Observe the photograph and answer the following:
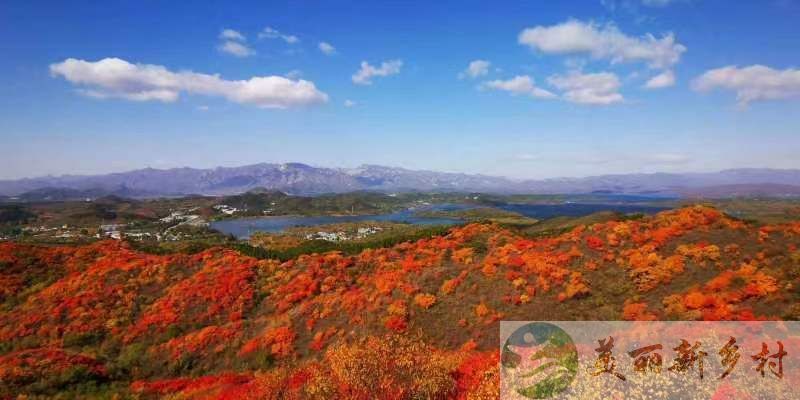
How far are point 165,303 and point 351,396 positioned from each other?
4671cm

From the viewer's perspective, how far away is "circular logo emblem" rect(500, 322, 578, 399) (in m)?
18.9

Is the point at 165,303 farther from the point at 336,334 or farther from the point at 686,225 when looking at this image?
the point at 686,225

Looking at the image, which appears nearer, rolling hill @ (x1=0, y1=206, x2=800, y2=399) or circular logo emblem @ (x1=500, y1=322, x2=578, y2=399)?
circular logo emblem @ (x1=500, y1=322, x2=578, y2=399)

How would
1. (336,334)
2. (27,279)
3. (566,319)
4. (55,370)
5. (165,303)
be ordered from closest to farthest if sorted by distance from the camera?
1. (566,319)
2. (55,370)
3. (336,334)
4. (165,303)
5. (27,279)

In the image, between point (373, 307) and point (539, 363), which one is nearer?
point (539, 363)

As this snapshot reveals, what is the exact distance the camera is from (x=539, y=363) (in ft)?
69.3

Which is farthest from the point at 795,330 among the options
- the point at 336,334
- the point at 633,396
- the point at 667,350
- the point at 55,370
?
the point at 55,370

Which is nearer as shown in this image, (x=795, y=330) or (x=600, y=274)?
(x=795, y=330)

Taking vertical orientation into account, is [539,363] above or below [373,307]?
above

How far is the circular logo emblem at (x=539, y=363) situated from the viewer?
18906 millimetres

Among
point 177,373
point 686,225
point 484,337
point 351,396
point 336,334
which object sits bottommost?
point 177,373

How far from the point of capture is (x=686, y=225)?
4294 cm

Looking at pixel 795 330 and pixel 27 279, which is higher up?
pixel 795 330

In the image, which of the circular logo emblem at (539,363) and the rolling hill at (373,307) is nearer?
the circular logo emblem at (539,363)
